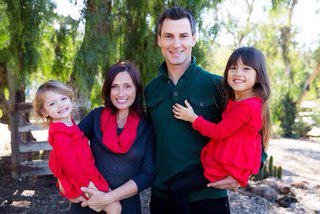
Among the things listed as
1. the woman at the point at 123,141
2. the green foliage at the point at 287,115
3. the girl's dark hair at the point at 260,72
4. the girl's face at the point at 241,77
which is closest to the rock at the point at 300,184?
the girl's dark hair at the point at 260,72

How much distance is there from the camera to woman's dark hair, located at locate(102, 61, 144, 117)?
205cm

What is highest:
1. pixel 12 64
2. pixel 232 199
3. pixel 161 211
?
pixel 12 64

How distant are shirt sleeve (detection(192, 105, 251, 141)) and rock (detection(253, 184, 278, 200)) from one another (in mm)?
4000

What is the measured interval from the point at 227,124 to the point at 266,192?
405 centimetres

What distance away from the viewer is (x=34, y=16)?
297 cm

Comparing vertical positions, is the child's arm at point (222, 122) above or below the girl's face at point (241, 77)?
below

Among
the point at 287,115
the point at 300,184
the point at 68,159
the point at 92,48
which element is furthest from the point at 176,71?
the point at 287,115

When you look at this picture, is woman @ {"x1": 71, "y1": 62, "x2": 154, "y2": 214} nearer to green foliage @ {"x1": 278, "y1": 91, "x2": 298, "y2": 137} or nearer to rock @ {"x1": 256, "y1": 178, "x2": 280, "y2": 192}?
rock @ {"x1": 256, "y1": 178, "x2": 280, "y2": 192}

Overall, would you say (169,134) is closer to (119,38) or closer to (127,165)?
(127,165)

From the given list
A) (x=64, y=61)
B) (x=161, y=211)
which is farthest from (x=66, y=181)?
(x=64, y=61)

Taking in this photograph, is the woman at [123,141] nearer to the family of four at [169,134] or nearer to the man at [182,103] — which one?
the family of four at [169,134]

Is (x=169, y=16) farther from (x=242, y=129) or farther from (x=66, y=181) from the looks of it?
(x=66, y=181)

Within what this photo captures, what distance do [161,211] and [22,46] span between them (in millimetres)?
1972

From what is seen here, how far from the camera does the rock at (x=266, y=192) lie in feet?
17.9
